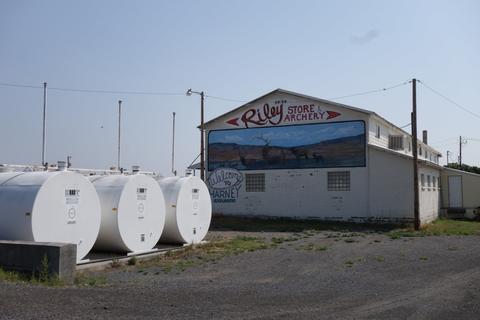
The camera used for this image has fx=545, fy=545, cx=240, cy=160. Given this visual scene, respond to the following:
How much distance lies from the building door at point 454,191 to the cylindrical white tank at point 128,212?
1185 inches

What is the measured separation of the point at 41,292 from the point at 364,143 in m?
24.2

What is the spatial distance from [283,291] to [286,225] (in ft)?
60.7

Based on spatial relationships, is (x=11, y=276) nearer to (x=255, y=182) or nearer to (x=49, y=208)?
(x=49, y=208)

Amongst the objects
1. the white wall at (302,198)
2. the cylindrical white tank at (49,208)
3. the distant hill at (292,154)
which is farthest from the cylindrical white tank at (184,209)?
the distant hill at (292,154)

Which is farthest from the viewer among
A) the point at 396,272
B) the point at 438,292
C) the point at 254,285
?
the point at 396,272

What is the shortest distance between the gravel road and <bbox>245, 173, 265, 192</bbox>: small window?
1558cm

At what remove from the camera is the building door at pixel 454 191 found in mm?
41031

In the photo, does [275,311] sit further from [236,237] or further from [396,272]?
[236,237]

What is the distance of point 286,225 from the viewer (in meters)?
29.0

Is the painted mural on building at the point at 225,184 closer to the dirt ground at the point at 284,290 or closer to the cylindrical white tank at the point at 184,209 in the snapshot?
the cylindrical white tank at the point at 184,209

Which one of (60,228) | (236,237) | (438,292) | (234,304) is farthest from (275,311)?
(236,237)

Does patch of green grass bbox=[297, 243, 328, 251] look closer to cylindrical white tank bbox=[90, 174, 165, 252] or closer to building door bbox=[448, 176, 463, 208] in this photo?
cylindrical white tank bbox=[90, 174, 165, 252]

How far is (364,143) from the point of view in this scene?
3081 centimetres

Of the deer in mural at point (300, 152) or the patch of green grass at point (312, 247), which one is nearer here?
the patch of green grass at point (312, 247)
